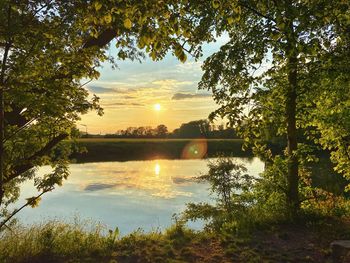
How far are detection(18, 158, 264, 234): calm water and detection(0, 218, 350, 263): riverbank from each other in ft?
19.2

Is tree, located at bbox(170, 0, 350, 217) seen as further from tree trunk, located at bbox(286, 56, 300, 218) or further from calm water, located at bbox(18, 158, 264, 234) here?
calm water, located at bbox(18, 158, 264, 234)

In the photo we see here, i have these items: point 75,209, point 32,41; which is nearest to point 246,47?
point 32,41

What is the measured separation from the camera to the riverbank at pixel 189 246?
27.6 feet

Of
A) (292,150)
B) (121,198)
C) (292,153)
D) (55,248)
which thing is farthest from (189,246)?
(121,198)

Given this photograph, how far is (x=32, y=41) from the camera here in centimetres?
687

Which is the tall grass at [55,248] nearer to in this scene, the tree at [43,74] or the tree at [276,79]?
the tree at [43,74]

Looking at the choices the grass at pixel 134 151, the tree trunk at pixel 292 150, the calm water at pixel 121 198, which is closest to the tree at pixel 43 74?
the tree trunk at pixel 292 150

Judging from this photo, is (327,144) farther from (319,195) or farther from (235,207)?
(235,207)

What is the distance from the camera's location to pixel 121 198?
87.8 feet

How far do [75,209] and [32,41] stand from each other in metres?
18.4

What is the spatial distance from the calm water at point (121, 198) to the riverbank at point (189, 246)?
5.86 meters

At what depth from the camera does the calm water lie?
21141 mm

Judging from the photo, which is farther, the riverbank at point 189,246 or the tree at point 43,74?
the riverbank at point 189,246

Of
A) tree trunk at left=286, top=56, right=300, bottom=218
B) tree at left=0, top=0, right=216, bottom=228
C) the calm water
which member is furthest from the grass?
tree at left=0, top=0, right=216, bottom=228
